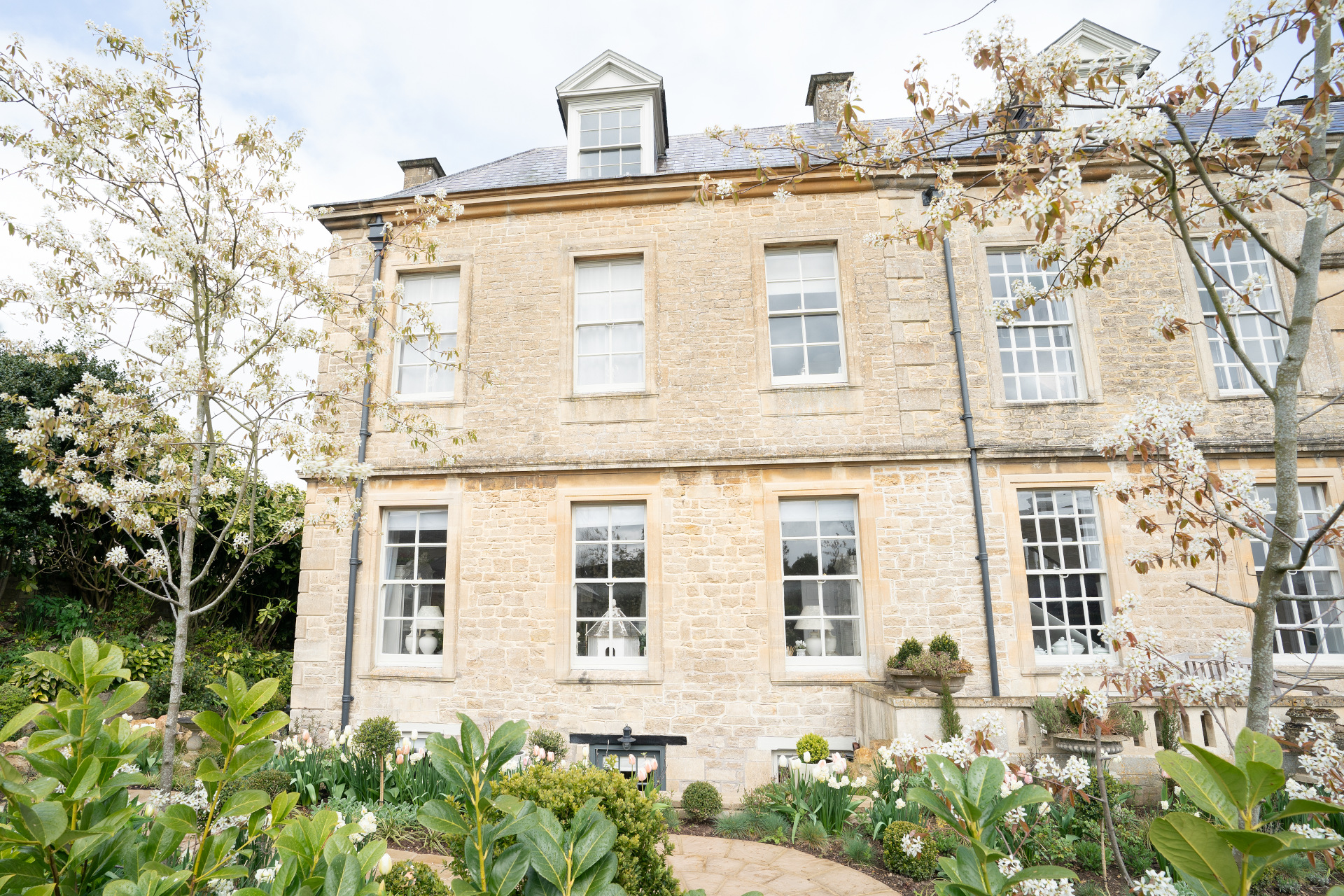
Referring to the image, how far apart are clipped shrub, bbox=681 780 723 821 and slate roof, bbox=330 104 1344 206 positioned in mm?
7642

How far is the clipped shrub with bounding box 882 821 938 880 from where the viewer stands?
4.70 m

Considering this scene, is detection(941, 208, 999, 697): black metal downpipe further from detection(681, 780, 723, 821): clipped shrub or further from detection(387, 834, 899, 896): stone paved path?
detection(387, 834, 899, 896): stone paved path

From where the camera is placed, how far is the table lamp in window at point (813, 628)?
339 inches

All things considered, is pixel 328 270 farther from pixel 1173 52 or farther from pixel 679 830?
pixel 1173 52

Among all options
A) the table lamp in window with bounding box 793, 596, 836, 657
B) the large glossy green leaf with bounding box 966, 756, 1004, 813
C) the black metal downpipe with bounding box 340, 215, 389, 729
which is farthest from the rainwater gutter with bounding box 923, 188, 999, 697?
the large glossy green leaf with bounding box 966, 756, 1004, 813

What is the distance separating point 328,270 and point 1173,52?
404 inches

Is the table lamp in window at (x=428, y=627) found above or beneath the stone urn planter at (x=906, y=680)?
above

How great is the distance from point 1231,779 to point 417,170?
42.1 ft

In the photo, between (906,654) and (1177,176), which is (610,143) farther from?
(1177,176)

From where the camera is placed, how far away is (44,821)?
111 centimetres

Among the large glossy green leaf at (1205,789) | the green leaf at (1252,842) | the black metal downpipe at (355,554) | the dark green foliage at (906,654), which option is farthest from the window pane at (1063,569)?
the green leaf at (1252,842)

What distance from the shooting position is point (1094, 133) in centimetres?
294

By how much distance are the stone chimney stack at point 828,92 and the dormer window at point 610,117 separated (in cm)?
303

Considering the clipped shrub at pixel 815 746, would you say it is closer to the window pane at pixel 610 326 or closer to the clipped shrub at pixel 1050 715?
the clipped shrub at pixel 1050 715
